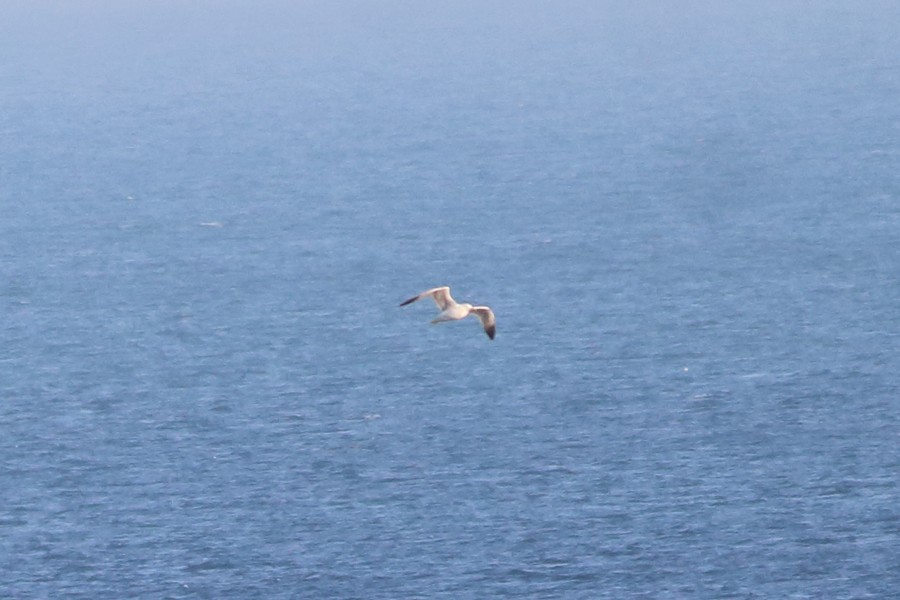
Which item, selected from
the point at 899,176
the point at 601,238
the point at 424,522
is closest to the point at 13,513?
the point at 424,522

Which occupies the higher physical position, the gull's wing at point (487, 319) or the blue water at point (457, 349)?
the gull's wing at point (487, 319)

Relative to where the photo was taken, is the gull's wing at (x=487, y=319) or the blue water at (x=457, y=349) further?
the blue water at (x=457, y=349)

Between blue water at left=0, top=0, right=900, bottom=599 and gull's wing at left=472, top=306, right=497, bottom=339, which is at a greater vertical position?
gull's wing at left=472, top=306, right=497, bottom=339

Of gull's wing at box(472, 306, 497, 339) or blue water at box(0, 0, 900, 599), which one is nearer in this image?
gull's wing at box(472, 306, 497, 339)

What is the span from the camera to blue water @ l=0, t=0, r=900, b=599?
30453 mm

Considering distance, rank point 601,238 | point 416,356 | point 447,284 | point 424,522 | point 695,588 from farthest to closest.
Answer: point 601,238, point 447,284, point 416,356, point 424,522, point 695,588

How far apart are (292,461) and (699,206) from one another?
22921 millimetres

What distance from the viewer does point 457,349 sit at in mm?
39750

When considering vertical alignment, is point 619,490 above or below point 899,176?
above

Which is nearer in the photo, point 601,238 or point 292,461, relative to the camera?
point 292,461

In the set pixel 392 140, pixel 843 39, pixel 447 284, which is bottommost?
pixel 843 39

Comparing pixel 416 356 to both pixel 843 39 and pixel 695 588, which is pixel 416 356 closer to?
pixel 695 588

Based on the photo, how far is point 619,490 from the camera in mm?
32344

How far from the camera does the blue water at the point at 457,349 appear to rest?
30453 mm
